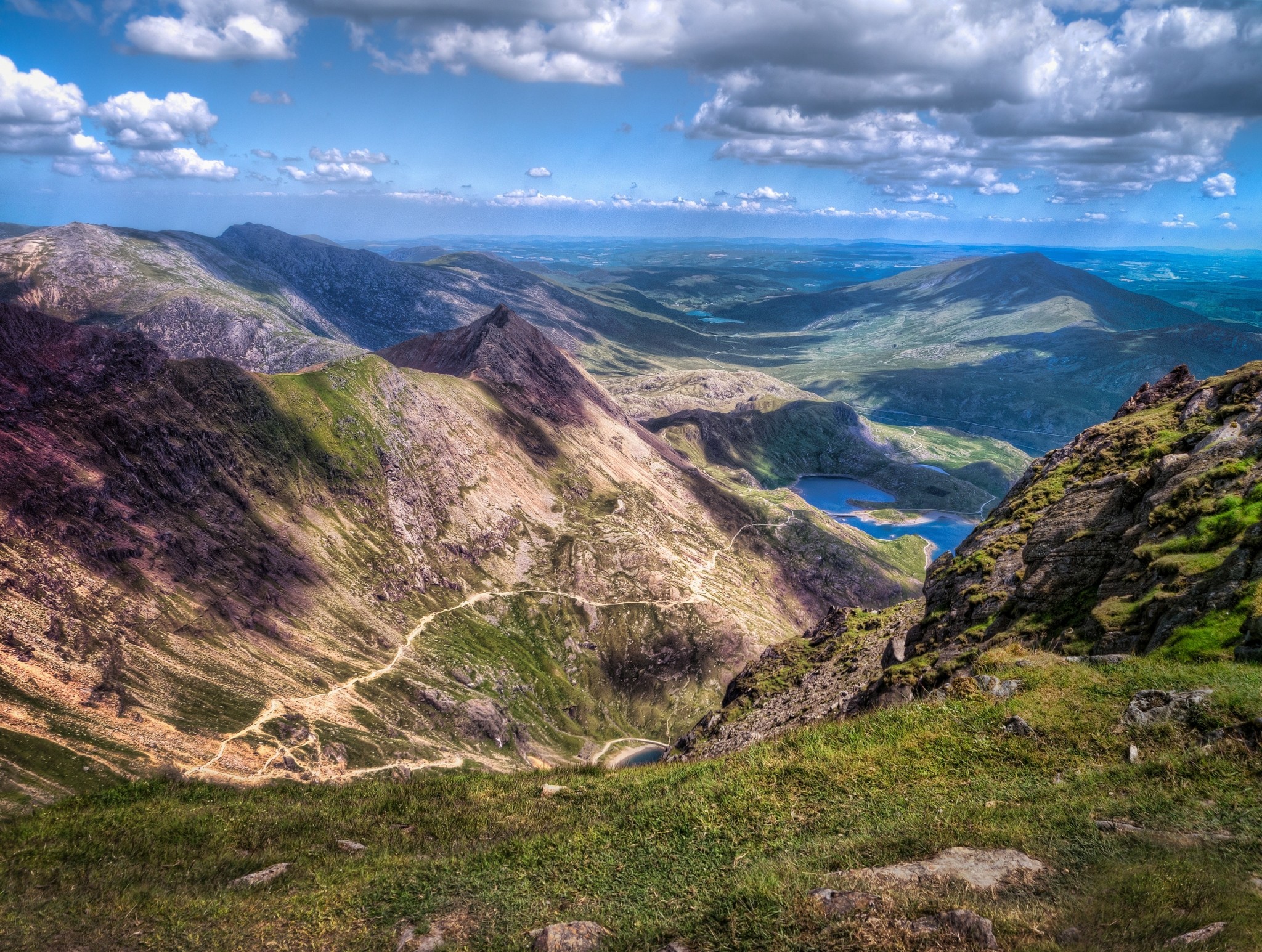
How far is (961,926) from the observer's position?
14805mm

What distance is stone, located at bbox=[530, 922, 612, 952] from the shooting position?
1700 centimetres

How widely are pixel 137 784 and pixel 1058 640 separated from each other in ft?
129

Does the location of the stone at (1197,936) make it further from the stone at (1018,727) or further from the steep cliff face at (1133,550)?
the steep cliff face at (1133,550)

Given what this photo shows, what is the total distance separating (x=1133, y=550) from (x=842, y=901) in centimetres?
2486

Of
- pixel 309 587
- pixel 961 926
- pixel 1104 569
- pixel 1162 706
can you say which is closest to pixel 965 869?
pixel 961 926

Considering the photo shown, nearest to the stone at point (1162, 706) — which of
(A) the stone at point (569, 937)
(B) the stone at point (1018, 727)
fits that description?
(B) the stone at point (1018, 727)

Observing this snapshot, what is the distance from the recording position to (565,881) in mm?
20781

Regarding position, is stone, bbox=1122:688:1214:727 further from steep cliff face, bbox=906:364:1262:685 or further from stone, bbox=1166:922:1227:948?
stone, bbox=1166:922:1227:948

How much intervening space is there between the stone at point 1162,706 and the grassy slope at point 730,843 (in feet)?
1.52

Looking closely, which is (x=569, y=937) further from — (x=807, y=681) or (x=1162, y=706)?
(x=807, y=681)

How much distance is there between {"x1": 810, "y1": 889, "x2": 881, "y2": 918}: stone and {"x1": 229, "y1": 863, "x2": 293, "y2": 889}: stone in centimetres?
1644

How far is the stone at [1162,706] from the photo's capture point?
21000mm

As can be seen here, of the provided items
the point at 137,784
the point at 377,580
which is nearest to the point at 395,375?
the point at 377,580

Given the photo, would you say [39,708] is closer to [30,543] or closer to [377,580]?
[30,543]
